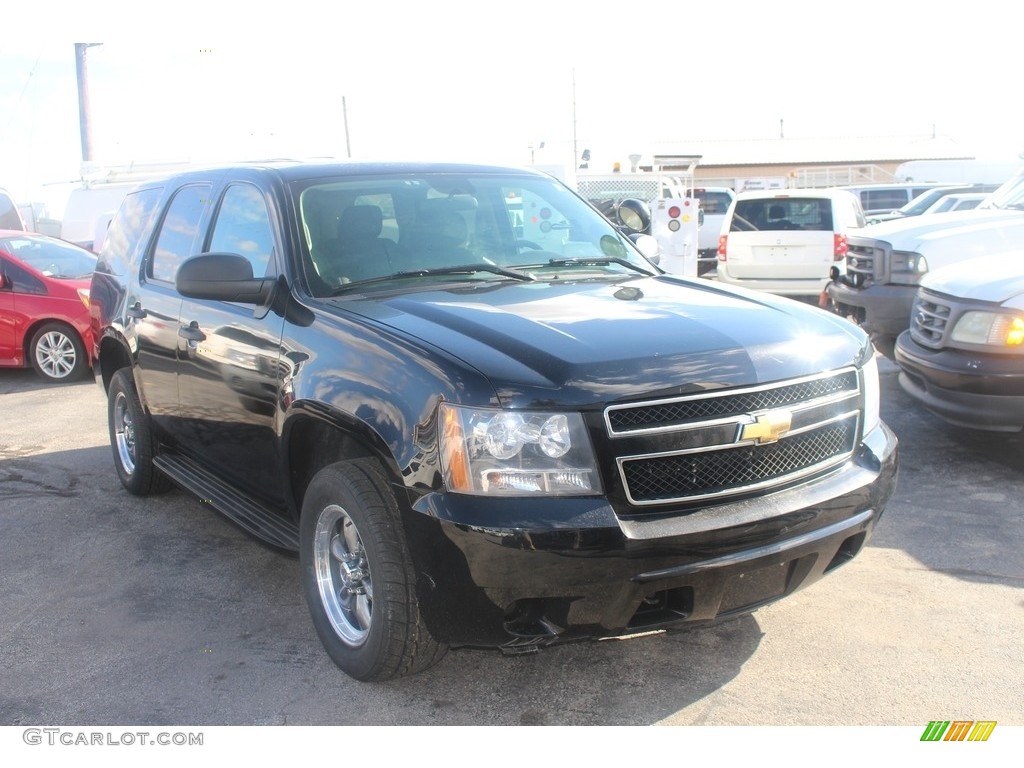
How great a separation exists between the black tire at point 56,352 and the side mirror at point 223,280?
7002mm

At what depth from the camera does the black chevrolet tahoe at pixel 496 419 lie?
2910 millimetres

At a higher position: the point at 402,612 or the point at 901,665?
the point at 402,612

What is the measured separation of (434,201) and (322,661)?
2.00 meters

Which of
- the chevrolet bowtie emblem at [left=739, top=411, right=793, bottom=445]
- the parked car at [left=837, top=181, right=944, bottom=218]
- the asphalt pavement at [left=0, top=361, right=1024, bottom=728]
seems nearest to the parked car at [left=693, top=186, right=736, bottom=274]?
the parked car at [left=837, top=181, right=944, bottom=218]

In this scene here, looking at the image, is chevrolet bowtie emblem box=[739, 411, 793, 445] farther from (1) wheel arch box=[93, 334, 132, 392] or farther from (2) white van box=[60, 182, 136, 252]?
(2) white van box=[60, 182, 136, 252]

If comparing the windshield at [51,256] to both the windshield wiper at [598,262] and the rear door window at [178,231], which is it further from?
the windshield wiper at [598,262]

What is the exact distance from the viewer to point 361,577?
11.3 ft

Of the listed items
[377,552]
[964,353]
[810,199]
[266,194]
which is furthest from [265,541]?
[810,199]

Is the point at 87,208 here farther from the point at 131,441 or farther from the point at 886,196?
the point at 886,196

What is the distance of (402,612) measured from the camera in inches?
123

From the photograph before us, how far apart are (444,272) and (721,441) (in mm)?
1491

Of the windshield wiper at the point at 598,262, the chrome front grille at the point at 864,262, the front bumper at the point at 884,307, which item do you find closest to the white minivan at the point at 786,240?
the chrome front grille at the point at 864,262

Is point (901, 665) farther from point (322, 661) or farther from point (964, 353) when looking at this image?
point (964, 353)

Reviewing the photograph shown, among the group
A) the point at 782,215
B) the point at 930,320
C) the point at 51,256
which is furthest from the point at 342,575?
the point at 782,215
